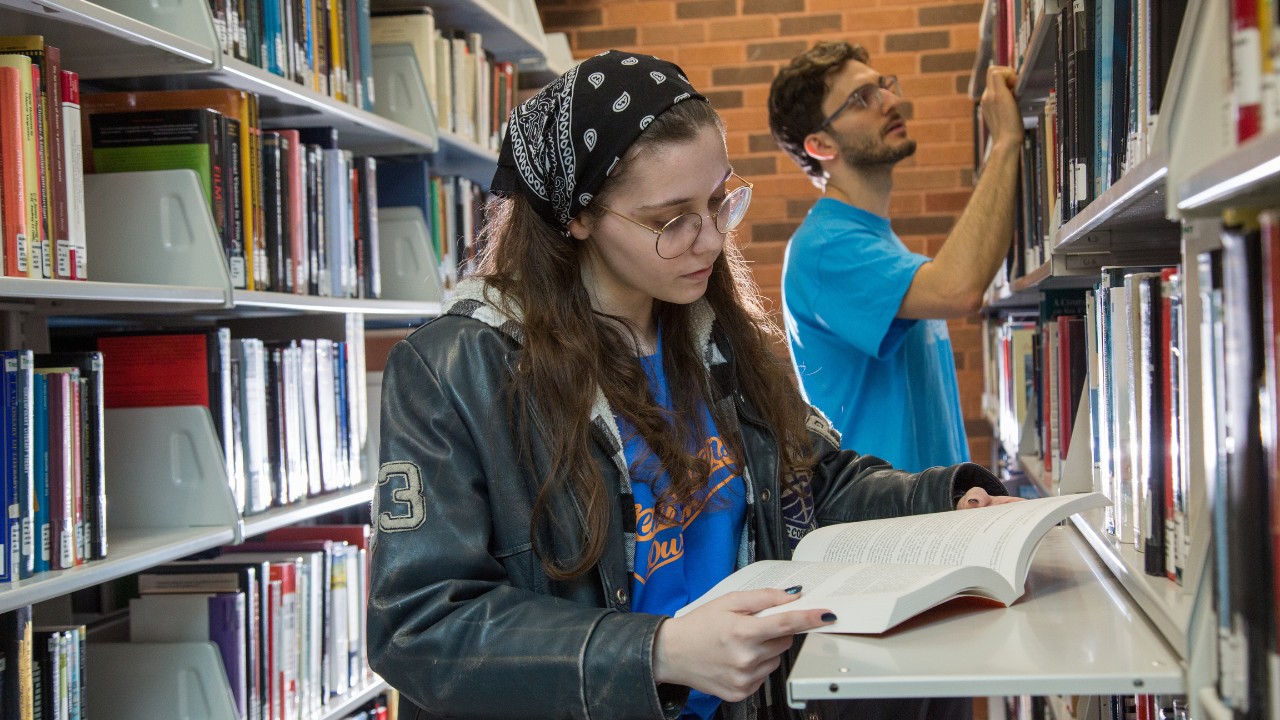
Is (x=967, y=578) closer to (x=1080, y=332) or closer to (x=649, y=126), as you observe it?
(x=649, y=126)

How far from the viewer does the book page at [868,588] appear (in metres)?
0.90

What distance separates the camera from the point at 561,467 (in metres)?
1.17

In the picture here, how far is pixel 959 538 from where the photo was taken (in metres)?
1.08

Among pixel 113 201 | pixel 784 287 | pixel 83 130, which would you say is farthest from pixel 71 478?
pixel 784 287

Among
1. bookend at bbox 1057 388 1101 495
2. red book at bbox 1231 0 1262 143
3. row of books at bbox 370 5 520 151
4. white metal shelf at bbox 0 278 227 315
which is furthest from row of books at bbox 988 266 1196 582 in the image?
row of books at bbox 370 5 520 151

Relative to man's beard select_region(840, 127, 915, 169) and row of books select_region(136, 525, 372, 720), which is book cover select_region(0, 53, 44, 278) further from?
man's beard select_region(840, 127, 915, 169)

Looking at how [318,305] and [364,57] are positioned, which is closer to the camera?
[318,305]

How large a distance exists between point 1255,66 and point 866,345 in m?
1.40

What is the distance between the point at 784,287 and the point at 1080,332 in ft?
2.52

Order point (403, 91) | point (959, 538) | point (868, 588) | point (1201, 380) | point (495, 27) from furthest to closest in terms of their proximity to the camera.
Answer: point (495, 27)
point (403, 91)
point (959, 538)
point (868, 588)
point (1201, 380)

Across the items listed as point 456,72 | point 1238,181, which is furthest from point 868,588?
point 456,72

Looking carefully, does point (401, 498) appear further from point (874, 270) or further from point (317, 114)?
point (317, 114)

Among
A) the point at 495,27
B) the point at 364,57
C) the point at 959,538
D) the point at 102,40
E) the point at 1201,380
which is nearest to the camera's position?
the point at 1201,380

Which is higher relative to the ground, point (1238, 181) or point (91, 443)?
point (1238, 181)
